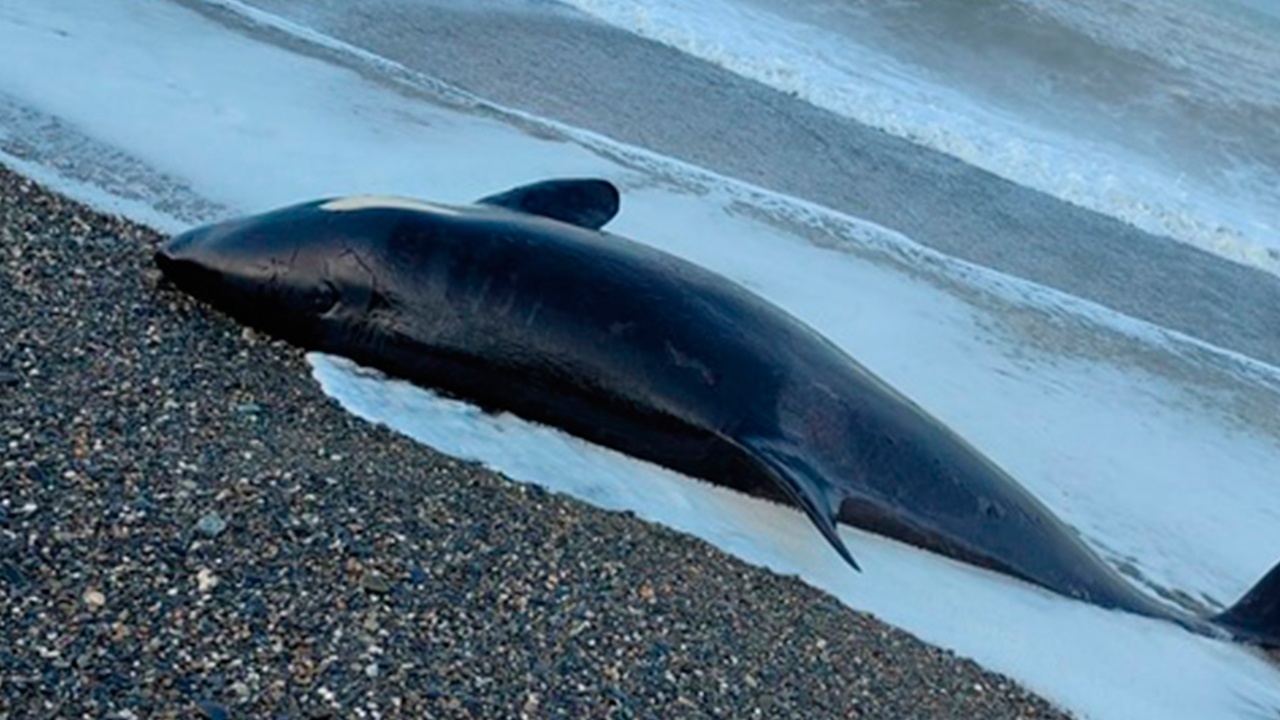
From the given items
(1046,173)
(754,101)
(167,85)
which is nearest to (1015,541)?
(167,85)

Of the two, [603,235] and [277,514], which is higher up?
[603,235]

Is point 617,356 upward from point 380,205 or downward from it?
downward

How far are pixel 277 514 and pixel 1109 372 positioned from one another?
183 inches

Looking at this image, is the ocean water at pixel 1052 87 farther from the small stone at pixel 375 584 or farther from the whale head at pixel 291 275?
the small stone at pixel 375 584

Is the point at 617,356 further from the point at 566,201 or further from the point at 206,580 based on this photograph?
the point at 206,580

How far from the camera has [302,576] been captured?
136 inches

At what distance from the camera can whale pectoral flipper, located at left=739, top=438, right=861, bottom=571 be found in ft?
14.3

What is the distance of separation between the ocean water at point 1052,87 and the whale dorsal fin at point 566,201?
6.48 meters

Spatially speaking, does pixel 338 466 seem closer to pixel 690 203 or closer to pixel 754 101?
pixel 690 203

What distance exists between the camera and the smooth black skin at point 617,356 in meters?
4.79

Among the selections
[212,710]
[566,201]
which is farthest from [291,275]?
[212,710]

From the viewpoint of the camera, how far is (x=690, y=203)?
760 cm

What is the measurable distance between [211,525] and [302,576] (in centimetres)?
26

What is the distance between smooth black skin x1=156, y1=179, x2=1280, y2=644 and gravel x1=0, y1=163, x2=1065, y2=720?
0.83 feet
